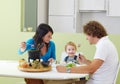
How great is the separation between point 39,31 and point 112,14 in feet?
5.80

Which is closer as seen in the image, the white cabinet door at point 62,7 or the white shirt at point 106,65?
the white shirt at point 106,65

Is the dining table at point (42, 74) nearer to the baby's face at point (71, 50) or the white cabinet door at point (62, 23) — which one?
the baby's face at point (71, 50)

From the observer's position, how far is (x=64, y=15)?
4.70m

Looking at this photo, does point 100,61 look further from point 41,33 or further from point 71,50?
point 41,33

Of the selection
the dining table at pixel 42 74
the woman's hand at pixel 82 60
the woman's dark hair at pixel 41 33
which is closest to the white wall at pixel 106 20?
the woman's dark hair at pixel 41 33

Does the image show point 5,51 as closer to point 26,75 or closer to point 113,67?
point 26,75

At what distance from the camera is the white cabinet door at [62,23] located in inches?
181

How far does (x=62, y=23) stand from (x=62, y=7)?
0.28 metres

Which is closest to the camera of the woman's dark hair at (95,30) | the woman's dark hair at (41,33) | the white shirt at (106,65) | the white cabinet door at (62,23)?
the white shirt at (106,65)

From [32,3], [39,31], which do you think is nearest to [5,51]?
[32,3]

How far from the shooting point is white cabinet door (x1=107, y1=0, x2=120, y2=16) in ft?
14.4

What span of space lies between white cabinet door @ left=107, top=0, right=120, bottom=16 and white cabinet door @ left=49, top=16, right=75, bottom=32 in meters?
0.66

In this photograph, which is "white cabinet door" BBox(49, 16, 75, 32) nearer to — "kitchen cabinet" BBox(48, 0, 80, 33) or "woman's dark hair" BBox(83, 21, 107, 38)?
"kitchen cabinet" BBox(48, 0, 80, 33)

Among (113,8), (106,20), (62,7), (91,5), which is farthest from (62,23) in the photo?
(113,8)
